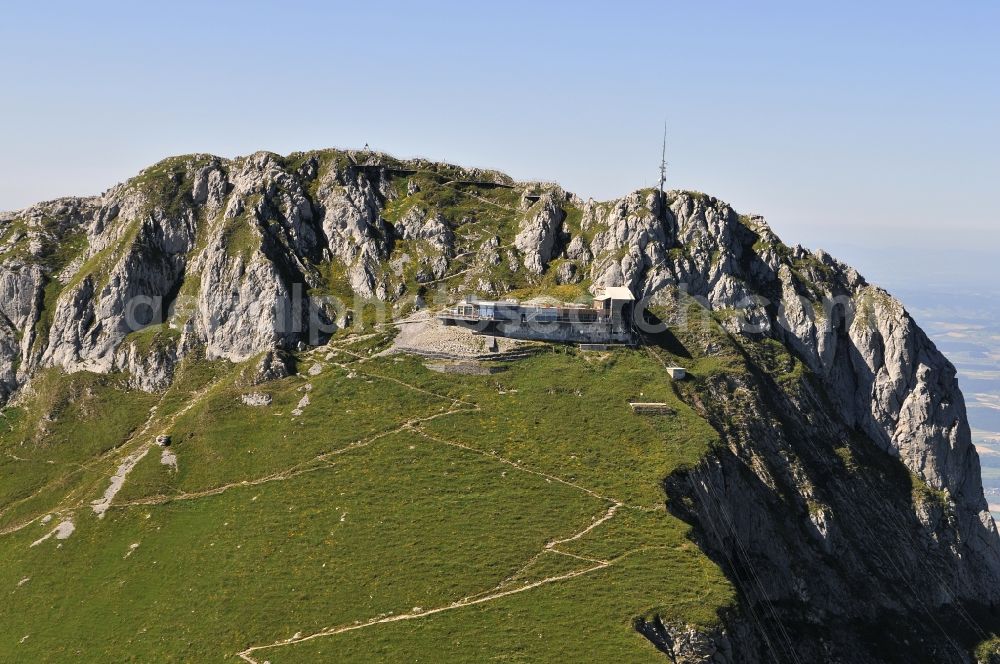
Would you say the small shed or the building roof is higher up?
the building roof

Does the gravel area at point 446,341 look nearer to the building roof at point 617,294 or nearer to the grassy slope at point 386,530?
the grassy slope at point 386,530

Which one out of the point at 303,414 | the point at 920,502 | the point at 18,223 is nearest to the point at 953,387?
the point at 920,502

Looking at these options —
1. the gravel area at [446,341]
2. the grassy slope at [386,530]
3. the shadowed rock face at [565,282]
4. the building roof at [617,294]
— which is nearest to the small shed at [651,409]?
the grassy slope at [386,530]

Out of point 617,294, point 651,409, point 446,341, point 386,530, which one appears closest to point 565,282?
point 617,294

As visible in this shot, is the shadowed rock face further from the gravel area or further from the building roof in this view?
the gravel area

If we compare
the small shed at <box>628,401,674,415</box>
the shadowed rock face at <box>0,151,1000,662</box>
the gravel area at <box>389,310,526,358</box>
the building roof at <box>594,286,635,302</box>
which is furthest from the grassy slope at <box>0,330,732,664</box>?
the shadowed rock face at <box>0,151,1000,662</box>

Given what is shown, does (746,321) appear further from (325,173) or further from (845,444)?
(325,173)

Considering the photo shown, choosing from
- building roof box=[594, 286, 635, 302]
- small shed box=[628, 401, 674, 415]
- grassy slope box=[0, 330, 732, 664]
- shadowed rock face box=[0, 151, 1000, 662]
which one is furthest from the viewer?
building roof box=[594, 286, 635, 302]
